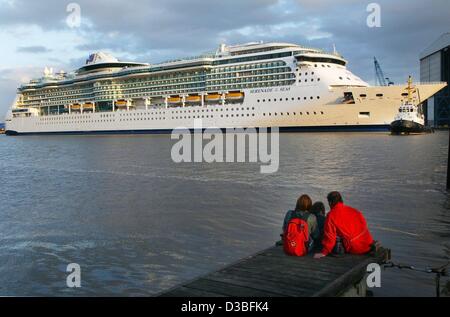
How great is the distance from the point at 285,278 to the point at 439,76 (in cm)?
12173

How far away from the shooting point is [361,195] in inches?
626

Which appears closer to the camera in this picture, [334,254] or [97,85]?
[334,254]

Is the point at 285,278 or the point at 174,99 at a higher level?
the point at 174,99

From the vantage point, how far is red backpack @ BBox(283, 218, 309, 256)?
723 cm

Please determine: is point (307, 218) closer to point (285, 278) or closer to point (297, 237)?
point (297, 237)

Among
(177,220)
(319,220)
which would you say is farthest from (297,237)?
(177,220)

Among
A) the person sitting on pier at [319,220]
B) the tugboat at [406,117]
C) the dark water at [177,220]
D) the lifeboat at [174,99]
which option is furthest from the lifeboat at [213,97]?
the person sitting on pier at [319,220]

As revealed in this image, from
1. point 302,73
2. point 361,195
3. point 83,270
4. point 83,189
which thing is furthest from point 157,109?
point 83,270

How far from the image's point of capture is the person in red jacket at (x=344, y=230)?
282 inches

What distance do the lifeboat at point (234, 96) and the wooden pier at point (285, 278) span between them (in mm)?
60207

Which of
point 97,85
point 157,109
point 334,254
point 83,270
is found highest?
point 97,85

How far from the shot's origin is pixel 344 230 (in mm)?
7238
